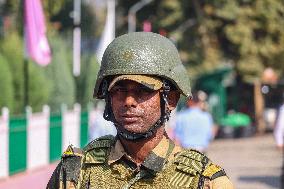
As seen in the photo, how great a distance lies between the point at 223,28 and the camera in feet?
148

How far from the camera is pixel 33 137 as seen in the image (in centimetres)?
2169

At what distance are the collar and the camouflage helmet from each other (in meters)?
0.18

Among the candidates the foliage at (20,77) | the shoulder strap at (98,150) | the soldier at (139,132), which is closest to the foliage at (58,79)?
the foliage at (20,77)

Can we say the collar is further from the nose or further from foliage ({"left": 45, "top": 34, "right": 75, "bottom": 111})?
foliage ({"left": 45, "top": 34, "right": 75, "bottom": 111})

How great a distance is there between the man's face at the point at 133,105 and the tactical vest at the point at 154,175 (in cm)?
15

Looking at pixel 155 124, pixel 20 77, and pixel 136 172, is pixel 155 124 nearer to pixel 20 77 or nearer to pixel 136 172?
pixel 136 172

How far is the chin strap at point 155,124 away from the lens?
2.95 m

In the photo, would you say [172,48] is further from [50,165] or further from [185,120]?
[50,165]

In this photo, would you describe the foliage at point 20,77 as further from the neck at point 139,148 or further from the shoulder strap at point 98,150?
the neck at point 139,148

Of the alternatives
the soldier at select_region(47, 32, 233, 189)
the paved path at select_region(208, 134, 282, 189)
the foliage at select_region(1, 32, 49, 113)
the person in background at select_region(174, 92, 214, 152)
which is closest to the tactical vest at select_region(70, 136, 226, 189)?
the soldier at select_region(47, 32, 233, 189)

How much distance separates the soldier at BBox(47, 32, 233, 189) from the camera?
2.92 meters

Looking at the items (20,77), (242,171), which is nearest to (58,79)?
(20,77)

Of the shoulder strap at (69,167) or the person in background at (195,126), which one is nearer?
the shoulder strap at (69,167)

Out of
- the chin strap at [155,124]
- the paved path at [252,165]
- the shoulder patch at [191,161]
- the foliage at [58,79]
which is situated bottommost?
the paved path at [252,165]
